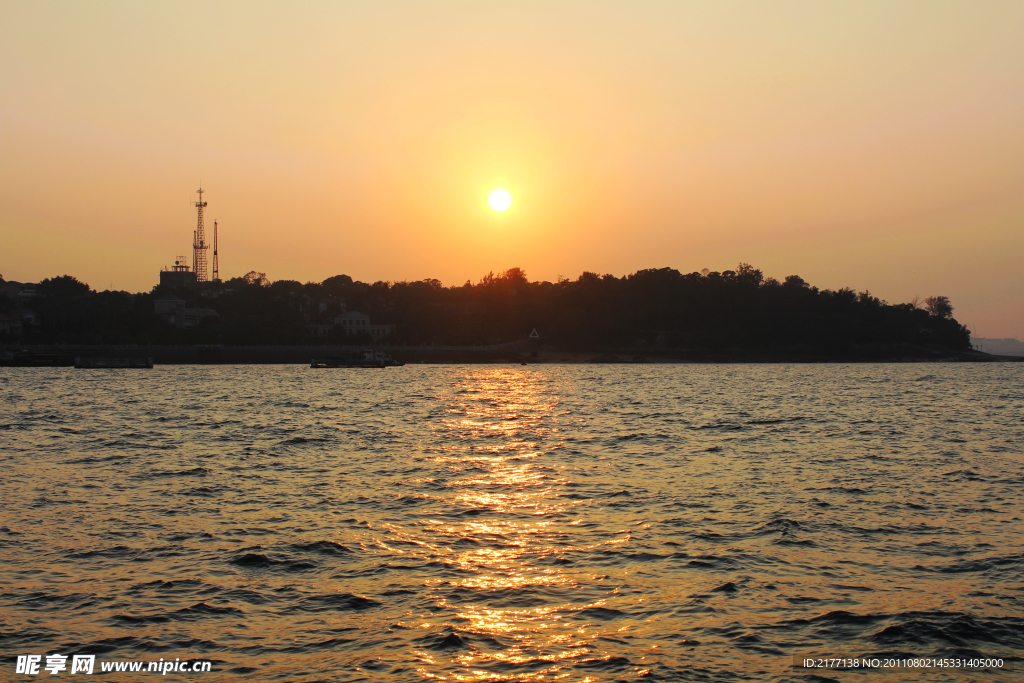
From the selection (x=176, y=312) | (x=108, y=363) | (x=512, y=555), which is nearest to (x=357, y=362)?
(x=108, y=363)

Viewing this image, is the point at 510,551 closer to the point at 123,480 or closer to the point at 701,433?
the point at 123,480

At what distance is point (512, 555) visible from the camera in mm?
16938

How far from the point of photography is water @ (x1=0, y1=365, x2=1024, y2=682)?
11.9 meters

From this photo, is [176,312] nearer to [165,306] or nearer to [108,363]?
[165,306]

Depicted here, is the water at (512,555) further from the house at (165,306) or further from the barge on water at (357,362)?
the house at (165,306)

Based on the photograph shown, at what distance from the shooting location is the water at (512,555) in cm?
1195

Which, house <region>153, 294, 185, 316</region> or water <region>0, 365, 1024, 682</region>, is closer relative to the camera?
water <region>0, 365, 1024, 682</region>

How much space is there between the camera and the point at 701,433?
42.2m

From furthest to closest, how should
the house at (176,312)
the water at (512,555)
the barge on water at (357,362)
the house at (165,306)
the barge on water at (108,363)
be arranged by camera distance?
the house at (165,306) → the house at (176,312) → the barge on water at (357,362) → the barge on water at (108,363) → the water at (512,555)

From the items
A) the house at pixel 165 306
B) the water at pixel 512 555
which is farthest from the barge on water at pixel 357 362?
the water at pixel 512 555

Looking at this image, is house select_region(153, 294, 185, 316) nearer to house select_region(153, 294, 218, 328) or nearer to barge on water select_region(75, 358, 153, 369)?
house select_region(153, 294, 218, 328)

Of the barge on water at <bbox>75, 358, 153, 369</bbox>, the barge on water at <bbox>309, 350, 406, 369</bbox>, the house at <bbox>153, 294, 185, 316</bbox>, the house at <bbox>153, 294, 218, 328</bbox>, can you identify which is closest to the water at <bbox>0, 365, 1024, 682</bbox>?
the barge on water at <bbox>309, 350, 406, 369</bbox>

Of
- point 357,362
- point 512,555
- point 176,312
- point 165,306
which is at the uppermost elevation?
point 165,306

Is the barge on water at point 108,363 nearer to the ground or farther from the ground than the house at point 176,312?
nearer to the ground
